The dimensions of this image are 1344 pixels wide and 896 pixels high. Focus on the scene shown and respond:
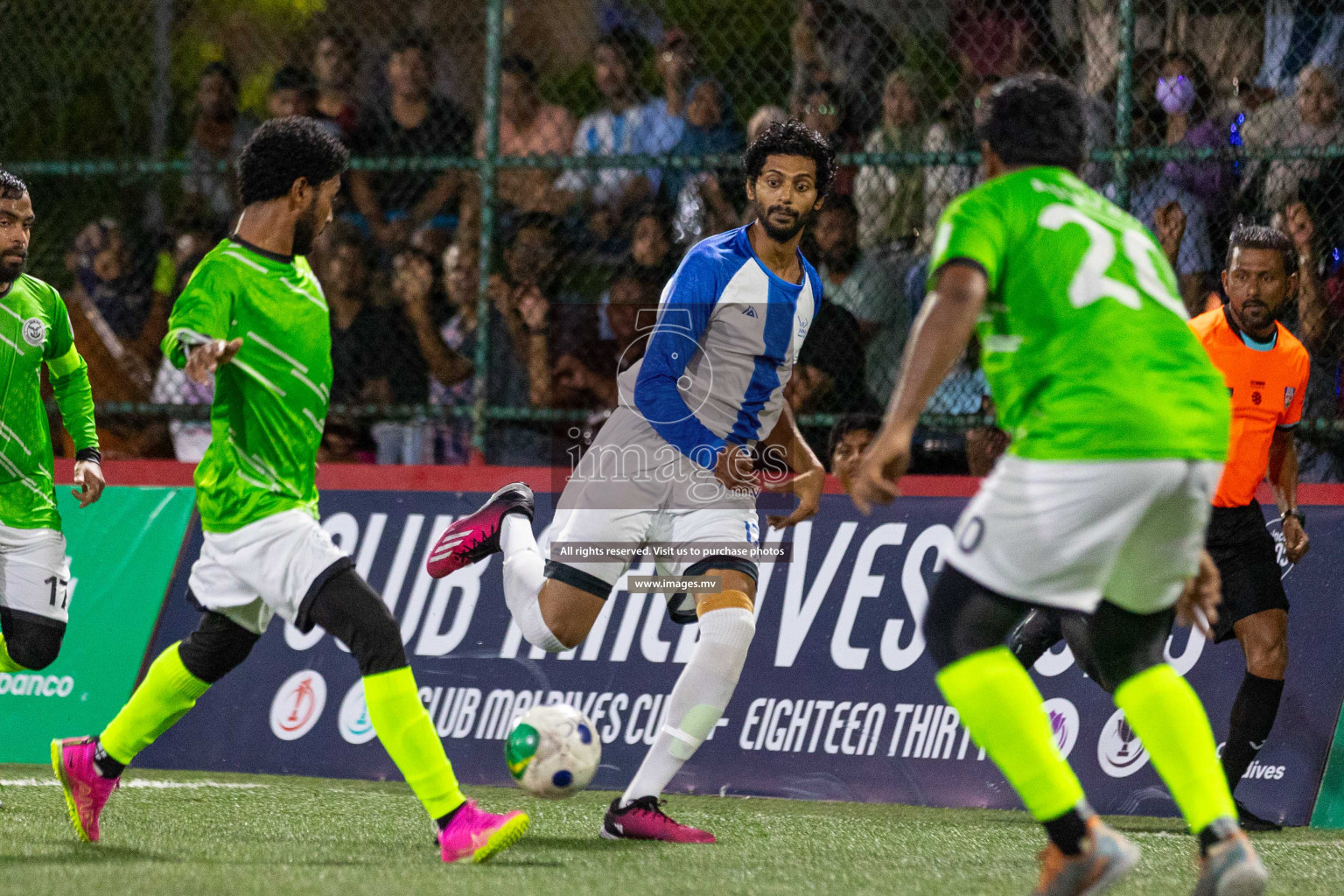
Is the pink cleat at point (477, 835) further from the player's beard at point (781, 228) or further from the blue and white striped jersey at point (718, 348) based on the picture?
the player's beard at point (781, 228)

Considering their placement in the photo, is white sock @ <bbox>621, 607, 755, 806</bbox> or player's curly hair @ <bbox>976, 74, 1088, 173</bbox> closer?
player's curly hair @ <bbox>976, 74, 1088, 173</bbox>

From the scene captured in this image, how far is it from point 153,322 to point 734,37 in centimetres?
387

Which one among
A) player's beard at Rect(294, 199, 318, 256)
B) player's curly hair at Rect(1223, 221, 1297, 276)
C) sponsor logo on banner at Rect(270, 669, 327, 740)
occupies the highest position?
player's curly hair at Rect(1223, 221, 1297, 276)

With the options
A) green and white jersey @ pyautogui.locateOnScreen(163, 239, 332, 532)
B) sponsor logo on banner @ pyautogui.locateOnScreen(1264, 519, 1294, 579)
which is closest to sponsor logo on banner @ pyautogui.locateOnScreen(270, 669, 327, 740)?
green and white jersey @ pyautogui.locateOnScreen(163, 239, 332, 532)

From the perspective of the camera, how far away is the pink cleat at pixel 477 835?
4.56 m

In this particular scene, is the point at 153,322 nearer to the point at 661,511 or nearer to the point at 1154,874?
the point at 661,511

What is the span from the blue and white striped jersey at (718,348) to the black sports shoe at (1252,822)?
245 cm

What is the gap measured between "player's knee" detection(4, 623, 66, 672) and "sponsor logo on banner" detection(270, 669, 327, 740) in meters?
1.54

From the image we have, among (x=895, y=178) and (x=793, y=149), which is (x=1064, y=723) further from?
(x=895, y=178)

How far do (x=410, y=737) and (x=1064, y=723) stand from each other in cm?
316

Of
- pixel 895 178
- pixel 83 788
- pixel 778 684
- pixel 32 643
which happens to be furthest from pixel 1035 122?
pixel 895 178

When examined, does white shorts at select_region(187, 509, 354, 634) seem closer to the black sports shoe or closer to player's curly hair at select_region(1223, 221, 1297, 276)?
the black sports shoe

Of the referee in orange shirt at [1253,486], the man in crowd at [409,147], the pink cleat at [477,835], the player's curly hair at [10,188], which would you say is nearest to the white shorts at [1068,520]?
the pink cleat at [477,835]

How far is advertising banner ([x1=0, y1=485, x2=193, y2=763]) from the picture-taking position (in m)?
7.57
